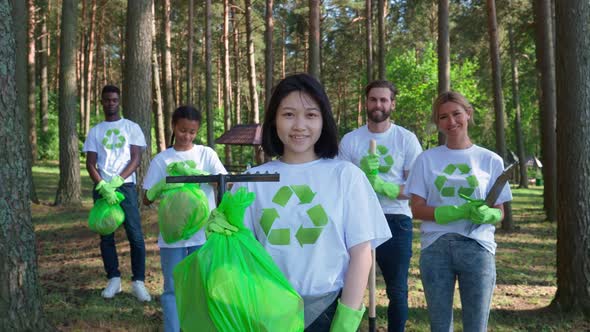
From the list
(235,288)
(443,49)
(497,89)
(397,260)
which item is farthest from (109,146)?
(497,89)

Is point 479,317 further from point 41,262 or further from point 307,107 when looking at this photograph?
point 41,262

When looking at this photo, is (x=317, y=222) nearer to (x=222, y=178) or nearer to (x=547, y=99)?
(x=222, y=178)

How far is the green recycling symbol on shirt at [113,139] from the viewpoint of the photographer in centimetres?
549

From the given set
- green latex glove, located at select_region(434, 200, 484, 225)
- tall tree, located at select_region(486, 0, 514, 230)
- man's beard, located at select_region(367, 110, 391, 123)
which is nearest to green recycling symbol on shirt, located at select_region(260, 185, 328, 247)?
green latex glove, located at select_region(434, 200, 484, 225)

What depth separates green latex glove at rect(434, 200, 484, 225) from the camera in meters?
2.97

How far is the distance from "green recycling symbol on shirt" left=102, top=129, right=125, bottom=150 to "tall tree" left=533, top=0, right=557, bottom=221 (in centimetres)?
890

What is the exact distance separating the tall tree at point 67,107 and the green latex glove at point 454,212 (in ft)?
37.5

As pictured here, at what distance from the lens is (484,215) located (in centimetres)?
291

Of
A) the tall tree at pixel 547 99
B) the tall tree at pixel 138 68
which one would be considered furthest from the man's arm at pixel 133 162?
the tall tree at pixel 547 99

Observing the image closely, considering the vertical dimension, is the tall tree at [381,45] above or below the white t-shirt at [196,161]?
above

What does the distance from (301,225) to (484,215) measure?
135cm

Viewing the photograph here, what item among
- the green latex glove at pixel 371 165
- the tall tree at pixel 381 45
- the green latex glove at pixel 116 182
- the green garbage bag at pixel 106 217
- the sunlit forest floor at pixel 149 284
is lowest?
the sunlit forest floor at pixel 149 284

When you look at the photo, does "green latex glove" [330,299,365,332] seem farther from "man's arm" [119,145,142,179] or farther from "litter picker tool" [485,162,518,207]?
"man's arm" [119,145,142,179]

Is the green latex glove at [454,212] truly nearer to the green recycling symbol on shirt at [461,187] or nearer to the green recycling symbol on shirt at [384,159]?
the green recycling symbol on shirt at [461,187]
